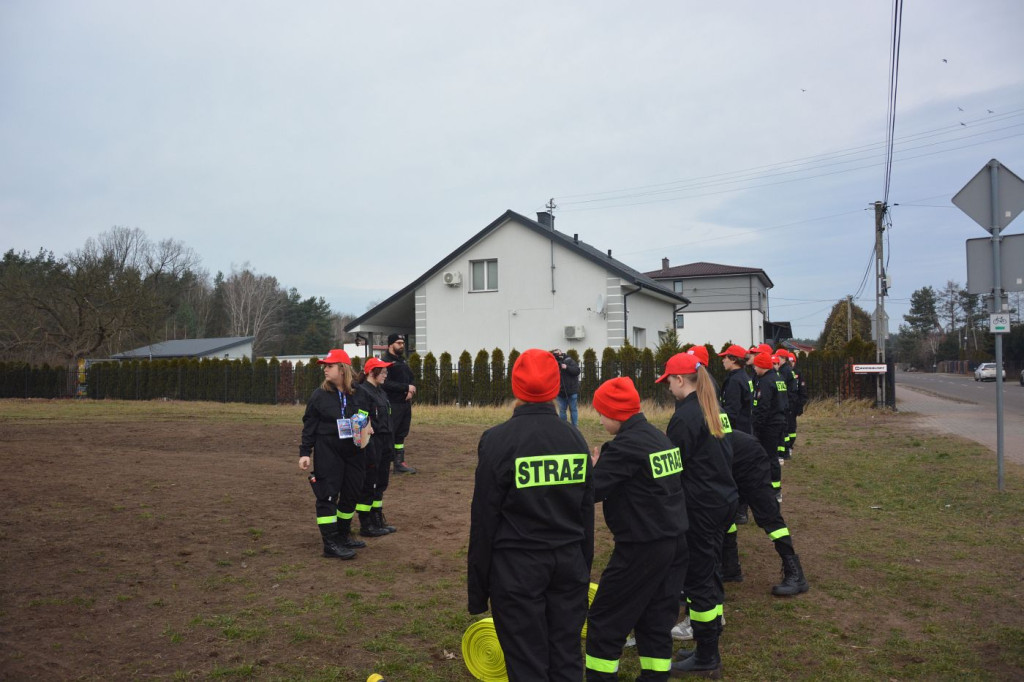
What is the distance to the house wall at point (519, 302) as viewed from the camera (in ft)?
98.3

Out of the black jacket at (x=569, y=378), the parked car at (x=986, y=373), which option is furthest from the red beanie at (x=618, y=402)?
the parked car at (x=986, y=373)

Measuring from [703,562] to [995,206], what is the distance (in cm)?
768

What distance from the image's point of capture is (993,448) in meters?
15.0

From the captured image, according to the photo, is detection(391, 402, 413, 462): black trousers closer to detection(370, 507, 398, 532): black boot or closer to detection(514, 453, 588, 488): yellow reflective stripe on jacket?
detection(370, 507, 398, 532): black boot

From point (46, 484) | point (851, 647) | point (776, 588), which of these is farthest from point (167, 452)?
point (851, 647)

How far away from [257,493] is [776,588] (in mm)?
6735

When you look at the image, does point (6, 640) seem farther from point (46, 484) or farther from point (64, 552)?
point (46, 484)

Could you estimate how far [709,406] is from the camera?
4.93 m

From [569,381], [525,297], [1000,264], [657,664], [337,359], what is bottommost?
[657,664]

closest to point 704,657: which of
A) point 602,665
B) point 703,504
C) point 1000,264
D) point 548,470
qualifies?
point 703,504

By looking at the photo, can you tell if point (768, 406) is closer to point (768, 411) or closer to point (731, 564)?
point (768, 411)

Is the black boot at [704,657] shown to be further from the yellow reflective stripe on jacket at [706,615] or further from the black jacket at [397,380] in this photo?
the black jacket at [397,380]

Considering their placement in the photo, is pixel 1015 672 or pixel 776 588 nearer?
pixel 1015 672

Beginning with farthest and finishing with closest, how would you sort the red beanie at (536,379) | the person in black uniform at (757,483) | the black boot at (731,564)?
the black boot at (731,564) < the person in black uniform at (757,483) < the red beanie at (536,379)
